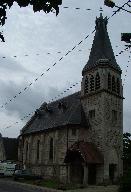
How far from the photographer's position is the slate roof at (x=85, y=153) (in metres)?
37.7

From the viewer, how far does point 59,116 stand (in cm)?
4656

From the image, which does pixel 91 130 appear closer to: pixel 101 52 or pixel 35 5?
pixel 101 52

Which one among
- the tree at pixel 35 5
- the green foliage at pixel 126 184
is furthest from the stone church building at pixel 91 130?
the tree at pixel 35 5

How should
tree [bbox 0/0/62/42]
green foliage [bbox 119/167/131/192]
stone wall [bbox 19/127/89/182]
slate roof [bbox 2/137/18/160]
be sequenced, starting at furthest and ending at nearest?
slate roof [bbox 2/137/18/160], stone wall [bbox 19/127/89/182], green foliage [bbox 119/167/131/192], tree [bbox 0/0/62/42]

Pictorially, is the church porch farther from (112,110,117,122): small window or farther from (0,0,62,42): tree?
(0,0,62,42): tree

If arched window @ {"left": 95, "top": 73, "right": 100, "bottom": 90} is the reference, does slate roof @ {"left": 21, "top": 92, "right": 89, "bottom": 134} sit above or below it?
below

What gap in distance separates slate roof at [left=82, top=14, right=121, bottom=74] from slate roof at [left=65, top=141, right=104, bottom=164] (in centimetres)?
999

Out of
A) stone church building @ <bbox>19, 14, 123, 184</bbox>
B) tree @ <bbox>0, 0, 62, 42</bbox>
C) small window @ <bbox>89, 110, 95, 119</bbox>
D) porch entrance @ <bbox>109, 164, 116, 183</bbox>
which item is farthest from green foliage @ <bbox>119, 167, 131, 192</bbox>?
tree @ <bbox>0, 0, 62, 42</bbox>

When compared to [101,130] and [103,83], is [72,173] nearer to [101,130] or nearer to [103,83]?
[101,130]

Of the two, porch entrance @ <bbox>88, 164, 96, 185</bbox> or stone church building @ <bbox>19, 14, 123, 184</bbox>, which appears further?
porch entrance @ <bbox>88, 164, 96, 185</bbox>

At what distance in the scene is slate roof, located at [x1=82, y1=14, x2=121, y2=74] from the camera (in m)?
43.5

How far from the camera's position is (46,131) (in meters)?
47.8

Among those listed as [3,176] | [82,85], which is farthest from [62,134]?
[3,176]

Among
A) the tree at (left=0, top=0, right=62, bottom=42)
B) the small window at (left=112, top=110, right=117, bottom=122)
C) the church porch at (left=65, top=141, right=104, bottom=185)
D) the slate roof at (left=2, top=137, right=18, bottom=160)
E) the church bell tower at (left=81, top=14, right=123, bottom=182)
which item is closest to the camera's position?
the tree at (left=0, top=0, right=62, bottom=42)
